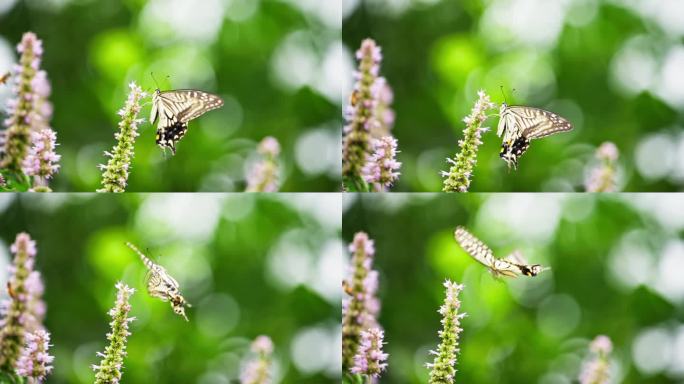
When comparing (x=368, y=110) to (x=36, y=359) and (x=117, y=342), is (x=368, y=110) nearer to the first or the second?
(x=117, y=342)

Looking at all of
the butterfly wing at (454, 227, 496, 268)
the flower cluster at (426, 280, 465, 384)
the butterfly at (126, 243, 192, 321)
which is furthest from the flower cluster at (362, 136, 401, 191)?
the butterfly at (126, 243, 192, 321)

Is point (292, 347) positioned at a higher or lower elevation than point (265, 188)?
lower

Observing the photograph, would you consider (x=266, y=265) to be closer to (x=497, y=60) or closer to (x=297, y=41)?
(x=297, y=41)

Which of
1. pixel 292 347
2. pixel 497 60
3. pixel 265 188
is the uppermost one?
pixel 497 60

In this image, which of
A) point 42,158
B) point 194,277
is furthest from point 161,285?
point 42,158

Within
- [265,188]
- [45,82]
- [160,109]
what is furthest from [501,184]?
[45,82]

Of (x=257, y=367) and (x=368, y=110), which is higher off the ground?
(x=368, y=110)
